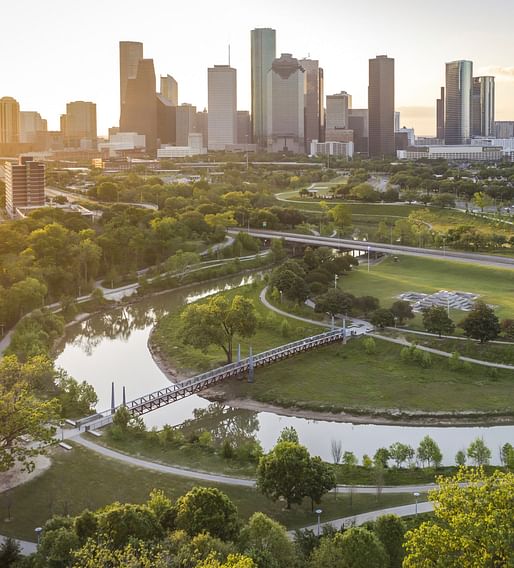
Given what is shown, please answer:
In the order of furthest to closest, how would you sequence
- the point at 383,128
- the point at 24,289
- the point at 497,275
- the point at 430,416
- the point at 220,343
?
the point at 383,128, the point at 497,275, the point at 24,289, the point at 220,343, the point at 430,416

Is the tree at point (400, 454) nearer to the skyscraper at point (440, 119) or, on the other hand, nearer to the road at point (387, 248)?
the road at point (387, 248)

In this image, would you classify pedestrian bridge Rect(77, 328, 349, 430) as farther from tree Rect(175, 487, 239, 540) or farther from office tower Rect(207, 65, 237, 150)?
office tower Rect(207, 65, 237, 150)

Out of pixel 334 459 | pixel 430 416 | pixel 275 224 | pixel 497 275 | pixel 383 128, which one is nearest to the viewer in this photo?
pixel 334 459

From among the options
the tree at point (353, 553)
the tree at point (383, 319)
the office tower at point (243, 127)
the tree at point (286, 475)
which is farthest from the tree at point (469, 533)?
the office tower at point (243, 127)

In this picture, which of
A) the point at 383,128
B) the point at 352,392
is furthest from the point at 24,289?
the point at 383,128

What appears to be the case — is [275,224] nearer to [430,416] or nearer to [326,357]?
[326,357]

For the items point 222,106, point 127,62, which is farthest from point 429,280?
point 127,62
